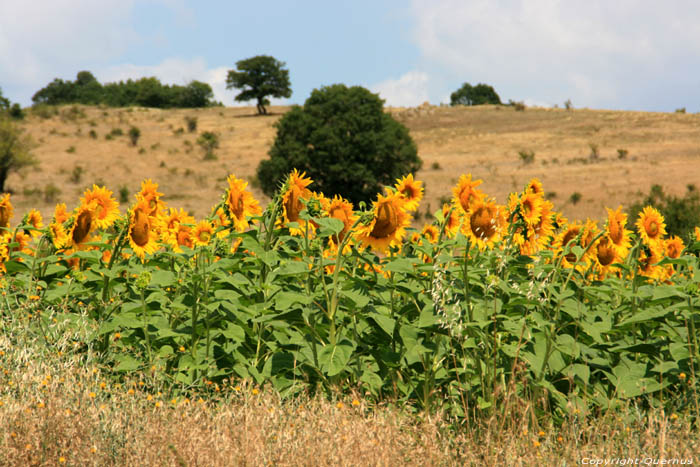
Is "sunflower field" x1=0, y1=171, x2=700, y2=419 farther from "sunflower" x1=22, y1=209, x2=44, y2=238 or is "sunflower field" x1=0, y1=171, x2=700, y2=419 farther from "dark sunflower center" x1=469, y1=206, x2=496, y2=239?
"sunflower" x1=22, y1=209, x2=44, y2=238

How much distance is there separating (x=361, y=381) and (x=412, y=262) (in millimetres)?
717

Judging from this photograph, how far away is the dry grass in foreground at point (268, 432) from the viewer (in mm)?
2877

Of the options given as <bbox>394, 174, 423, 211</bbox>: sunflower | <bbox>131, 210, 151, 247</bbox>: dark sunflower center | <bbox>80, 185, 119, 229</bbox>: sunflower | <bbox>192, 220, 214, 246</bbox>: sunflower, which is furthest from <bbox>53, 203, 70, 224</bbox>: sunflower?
<bbox>394, 174, 423, 211</bbox>: sunflower

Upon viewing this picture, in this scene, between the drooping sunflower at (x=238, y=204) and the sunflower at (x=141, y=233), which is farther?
the sunflower at (x=141, y=233)

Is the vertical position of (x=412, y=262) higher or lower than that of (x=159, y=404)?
higher

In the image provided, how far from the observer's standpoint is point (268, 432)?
3080mm

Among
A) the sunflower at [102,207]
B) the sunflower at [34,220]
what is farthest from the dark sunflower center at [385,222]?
the sunflower at [34,220]

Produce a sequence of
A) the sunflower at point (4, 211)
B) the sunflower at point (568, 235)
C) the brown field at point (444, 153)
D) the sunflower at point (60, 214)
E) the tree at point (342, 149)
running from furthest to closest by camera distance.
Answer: the brown field at point (444, 153) → the tree at point (342, 149) → the sunflower at point (4, 211) → the sunflower at point (60, 214) → the sunflower at point (568, 235)

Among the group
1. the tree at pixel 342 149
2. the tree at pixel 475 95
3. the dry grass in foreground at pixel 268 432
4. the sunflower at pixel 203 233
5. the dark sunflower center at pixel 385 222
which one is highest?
the tree at pixel 475 95

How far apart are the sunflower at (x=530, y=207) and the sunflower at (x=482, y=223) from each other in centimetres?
18

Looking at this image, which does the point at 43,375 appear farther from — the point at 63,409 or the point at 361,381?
the point at 361,381

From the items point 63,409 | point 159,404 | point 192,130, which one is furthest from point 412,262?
point 192,130

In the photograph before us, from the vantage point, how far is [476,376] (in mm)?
3463

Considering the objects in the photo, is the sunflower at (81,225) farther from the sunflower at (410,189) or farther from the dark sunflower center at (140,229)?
the sunflower at (410,189)
